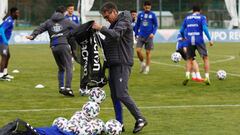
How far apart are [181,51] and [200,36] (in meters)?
2.19

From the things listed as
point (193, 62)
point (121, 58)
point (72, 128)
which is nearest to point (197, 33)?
point (193, 62)

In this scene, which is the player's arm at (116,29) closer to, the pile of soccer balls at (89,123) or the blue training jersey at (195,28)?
the pile of soccer balls at (89,123)

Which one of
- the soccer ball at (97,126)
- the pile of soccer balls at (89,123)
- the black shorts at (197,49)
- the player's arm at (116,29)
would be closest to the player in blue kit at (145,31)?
the black shorts at (197,49)

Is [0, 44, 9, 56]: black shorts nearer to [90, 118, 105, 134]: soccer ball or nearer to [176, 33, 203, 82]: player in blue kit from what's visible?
[176, 33, 203, 82]: player in blue kit

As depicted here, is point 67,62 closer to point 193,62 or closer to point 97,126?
point 193,62

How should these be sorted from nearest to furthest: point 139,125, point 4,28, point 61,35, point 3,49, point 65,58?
point 139,125, point 61,35, point 65,58, point 4,28, point 3,49

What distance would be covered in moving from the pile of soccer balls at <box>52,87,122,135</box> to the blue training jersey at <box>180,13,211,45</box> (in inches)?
304

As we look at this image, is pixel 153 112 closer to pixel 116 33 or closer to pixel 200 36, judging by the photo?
pixel 116 33

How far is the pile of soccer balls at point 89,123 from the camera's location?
8727 mm

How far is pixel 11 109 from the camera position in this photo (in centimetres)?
1220

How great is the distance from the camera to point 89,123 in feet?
29.2

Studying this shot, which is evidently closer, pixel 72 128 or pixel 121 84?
pixel 72 128

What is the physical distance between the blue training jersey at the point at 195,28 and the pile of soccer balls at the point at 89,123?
772 cm

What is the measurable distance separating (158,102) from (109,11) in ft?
14.1
